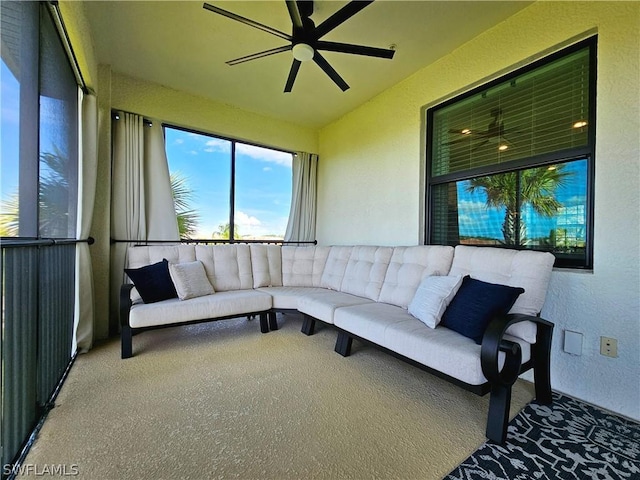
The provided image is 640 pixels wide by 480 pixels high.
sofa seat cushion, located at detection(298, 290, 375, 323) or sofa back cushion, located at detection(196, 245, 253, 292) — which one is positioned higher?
sofa back cushion, located at detection(196, 245, 253, 292)

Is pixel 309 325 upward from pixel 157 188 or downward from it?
downward

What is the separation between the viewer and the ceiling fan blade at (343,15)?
1.64 m

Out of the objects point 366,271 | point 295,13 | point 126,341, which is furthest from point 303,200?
point 126,341

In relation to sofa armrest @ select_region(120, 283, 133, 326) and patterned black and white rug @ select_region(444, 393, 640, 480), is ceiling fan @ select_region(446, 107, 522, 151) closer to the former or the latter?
patterned black and white rug @ select_region(444, 393, 640, 480)

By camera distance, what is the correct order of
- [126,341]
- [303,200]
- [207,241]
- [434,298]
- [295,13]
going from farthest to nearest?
1. [303,200]
2. [207,241]
3. [126,341]
4. [434,298]
5. [295,13]

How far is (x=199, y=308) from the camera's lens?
8.16 feet

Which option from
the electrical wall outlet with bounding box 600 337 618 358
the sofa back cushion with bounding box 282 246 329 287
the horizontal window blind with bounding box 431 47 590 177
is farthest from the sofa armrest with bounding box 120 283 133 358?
the electrical wall outlet with bounding box 600 337 618 358

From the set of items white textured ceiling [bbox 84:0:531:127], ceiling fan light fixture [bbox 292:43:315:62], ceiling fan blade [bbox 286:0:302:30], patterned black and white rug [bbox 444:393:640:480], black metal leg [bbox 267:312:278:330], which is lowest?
patterned black and white rug [bbox 444:393:640:480]

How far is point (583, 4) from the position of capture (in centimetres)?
191

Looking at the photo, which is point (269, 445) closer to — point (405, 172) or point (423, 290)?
point (423, 290)

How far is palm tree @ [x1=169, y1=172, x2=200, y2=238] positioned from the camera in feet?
11.6

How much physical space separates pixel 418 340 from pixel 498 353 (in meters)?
0.42

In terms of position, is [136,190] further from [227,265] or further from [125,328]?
[125,328]

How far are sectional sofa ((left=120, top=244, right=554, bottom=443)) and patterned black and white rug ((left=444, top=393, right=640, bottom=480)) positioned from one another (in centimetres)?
12
